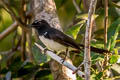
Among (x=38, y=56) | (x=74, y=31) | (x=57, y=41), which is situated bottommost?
(x=38, y=56)

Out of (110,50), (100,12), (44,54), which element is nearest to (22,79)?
(44,54)

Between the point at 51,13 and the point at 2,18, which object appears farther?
the point at 2,18

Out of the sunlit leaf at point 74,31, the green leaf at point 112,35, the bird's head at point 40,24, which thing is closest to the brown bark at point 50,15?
the bird's head at point 40,24

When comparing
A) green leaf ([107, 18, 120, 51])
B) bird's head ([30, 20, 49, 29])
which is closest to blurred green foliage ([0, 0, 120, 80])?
green leaf ([107, 18, 120, 51])

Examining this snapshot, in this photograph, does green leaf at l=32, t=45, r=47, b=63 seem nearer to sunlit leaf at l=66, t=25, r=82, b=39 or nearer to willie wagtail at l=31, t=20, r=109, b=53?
willie wagtail at l=31, t=20, r=109, b=53

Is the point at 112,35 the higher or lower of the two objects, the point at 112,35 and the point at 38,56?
the higher

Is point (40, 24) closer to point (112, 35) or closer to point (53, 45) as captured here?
point (53, 45)

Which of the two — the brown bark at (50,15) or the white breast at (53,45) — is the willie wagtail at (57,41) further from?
the brown bark at (50,15)

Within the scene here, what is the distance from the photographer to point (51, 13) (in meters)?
4.17

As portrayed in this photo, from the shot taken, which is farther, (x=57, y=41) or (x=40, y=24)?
(x=40, y=24)

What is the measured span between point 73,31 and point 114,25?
48 centimetres

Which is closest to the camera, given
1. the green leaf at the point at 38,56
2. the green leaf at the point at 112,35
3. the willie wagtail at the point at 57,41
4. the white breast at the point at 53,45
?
the green leaf at the point at 112,35

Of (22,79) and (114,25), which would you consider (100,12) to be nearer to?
(114,25)

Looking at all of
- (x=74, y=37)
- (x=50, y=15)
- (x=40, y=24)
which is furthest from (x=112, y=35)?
(x=40, y=24)
